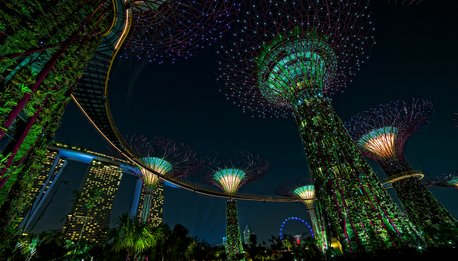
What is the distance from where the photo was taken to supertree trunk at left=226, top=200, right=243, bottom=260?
22.9 m

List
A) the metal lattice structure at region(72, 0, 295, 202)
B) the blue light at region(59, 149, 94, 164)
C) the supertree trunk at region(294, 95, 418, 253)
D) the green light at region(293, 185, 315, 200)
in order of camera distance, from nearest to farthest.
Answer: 1. the metal lattice structure at region(72, 0, 295, 202)
2. the supertree trunk at region(294, 95, 418, 253)
3. the green light at region(293, 185, 315, 200)
4. the blue light at region(59, 149, 94, 164)

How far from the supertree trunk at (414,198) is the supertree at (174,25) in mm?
23307

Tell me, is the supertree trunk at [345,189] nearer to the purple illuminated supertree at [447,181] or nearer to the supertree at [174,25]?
the supertree at [174,25]

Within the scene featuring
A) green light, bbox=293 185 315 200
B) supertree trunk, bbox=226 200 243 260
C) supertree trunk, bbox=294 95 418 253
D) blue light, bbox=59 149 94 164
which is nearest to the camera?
supertree trunk, bbox=294 95 418 253

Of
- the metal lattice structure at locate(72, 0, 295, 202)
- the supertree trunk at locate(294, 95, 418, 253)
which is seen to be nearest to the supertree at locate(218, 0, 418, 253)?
the supertree trunk at locate(294, 95, 418, 253)

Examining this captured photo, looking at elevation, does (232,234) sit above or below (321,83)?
below

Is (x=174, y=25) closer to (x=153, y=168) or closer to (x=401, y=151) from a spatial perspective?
(x=153, y=168)

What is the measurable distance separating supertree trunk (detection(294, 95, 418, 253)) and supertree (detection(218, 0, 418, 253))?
0.14 ft

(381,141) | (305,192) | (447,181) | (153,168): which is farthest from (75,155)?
(447,181)

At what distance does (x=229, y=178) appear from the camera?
27.3 m

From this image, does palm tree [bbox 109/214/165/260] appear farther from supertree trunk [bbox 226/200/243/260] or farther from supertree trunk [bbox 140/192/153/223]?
supertree trunk [bbox 226/200/243/260]

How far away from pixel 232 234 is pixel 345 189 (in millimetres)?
15145

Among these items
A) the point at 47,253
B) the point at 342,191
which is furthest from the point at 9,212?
the point at 342,191

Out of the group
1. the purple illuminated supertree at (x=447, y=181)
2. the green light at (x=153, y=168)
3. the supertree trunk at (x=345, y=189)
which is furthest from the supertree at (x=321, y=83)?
the purple illuminated supertree at (x=447, y=181)
